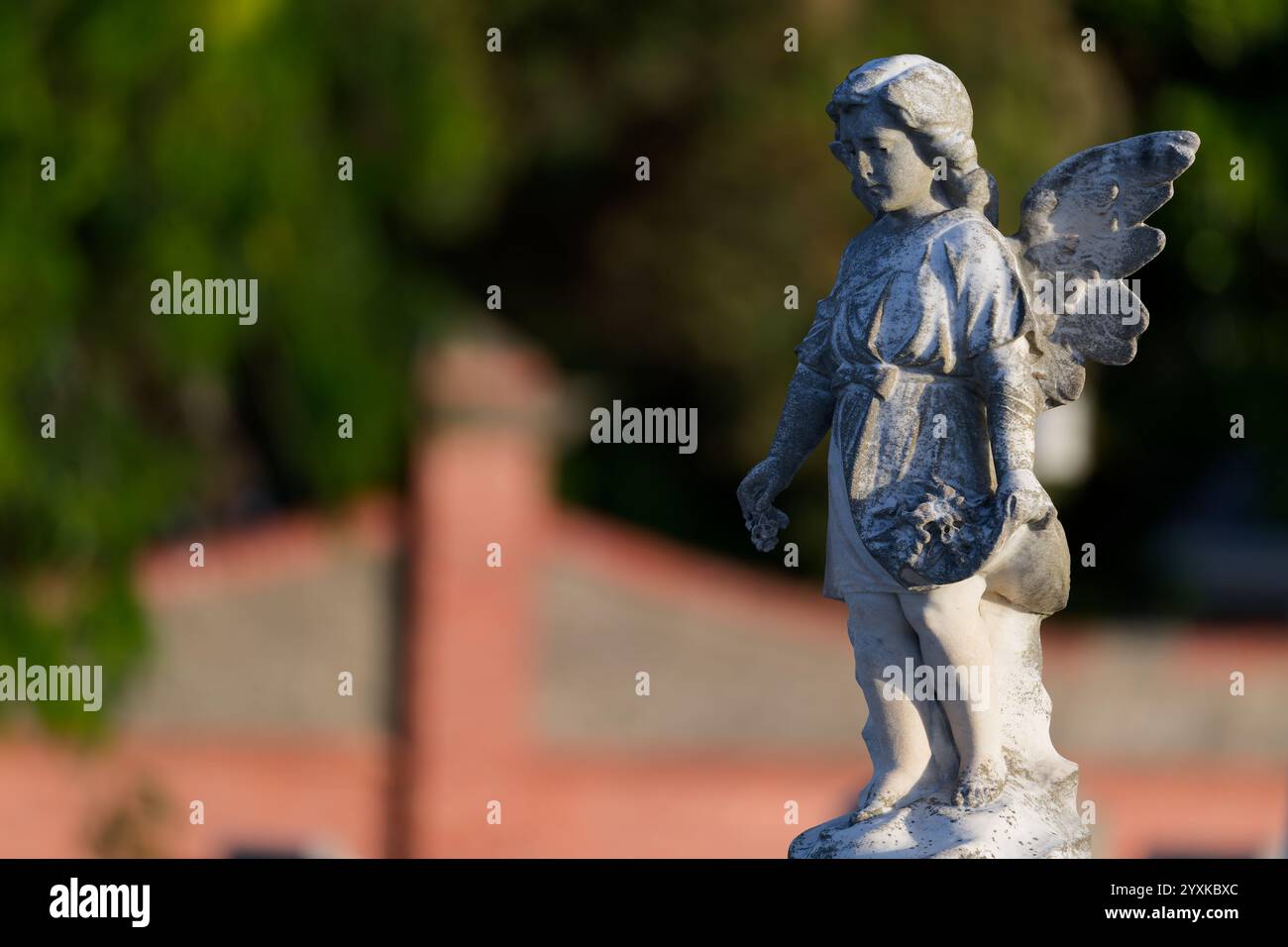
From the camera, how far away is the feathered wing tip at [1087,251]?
448 centimetres

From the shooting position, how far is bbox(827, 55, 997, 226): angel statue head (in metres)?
4.36

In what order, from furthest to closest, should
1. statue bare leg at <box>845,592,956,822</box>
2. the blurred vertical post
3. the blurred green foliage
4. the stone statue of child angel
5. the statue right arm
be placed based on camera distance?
the blurred vertical post < the blurred green foliage < the statue right arm < statue bare leg at <box>845,592,956,822</box> < the stone statue of child angel

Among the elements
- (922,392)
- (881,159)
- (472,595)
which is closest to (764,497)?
(922,392)

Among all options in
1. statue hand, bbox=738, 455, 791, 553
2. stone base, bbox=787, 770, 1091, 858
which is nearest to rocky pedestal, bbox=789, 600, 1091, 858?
stone base, bbox=787, 770, 1091, 858

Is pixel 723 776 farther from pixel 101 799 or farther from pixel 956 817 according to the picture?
pixel 956 817

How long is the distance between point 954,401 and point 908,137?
0.55m

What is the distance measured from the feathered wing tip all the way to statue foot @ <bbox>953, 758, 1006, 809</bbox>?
782 millimetres

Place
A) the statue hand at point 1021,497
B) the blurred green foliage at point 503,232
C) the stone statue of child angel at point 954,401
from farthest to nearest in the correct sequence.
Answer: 1. the blurred green foliage at point 503,232
2. the stone statue of child angel at point 954,401
3. the statue hand at point 1021,497

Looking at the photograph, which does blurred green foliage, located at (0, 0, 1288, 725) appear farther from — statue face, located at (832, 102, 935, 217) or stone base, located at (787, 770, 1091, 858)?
stone base, located at (787, 770, 1091, 858)

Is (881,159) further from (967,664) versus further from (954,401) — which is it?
(967,664)

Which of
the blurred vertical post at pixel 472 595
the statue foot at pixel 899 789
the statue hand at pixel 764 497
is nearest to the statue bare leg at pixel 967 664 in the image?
the statue foot at pixel 899 789

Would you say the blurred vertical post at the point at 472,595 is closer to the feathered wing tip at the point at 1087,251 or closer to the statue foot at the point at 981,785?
the feathered wing tip at the point at 1087,251

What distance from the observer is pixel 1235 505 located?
2303cm

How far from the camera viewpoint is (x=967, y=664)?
4352 mm
